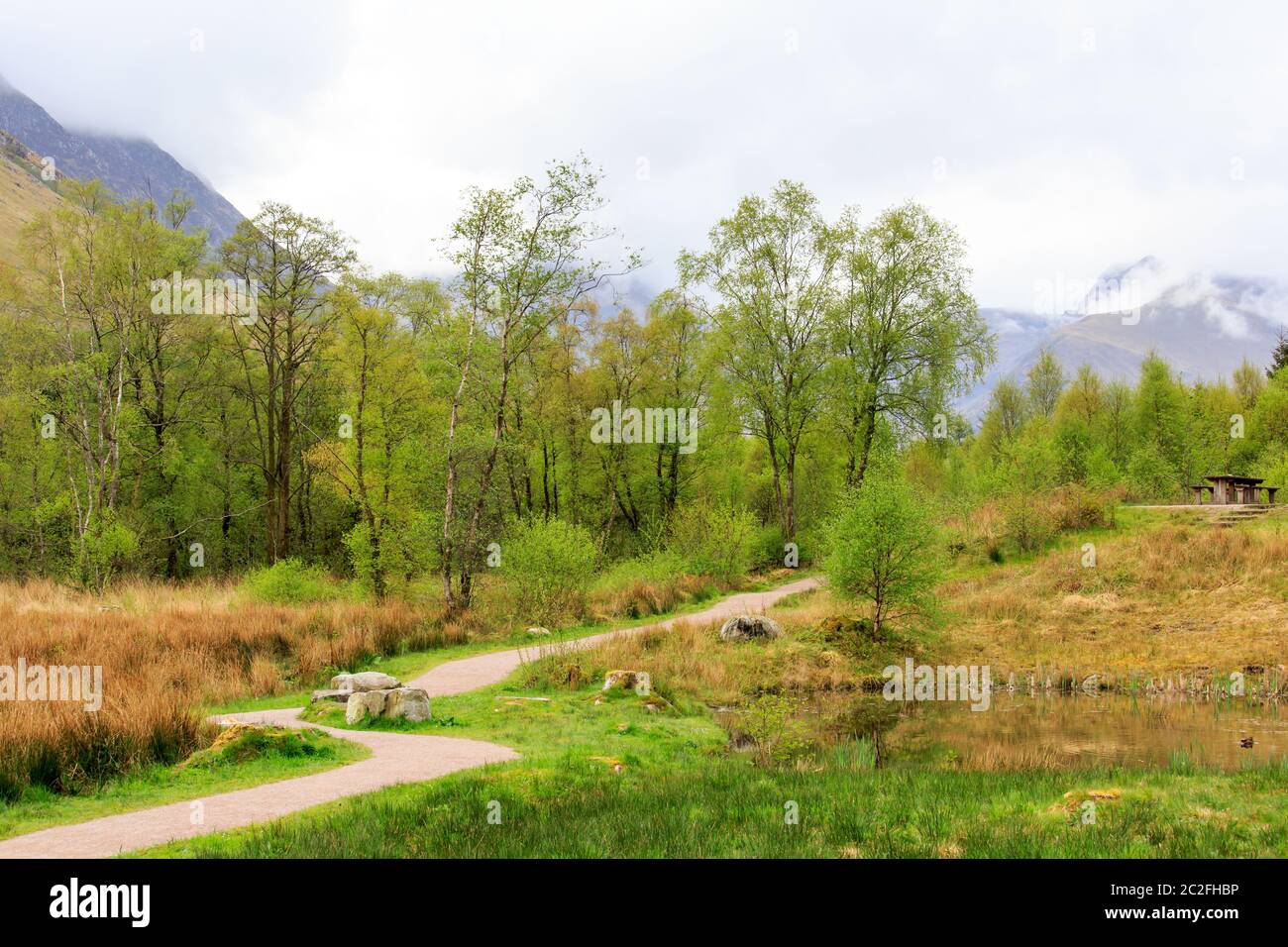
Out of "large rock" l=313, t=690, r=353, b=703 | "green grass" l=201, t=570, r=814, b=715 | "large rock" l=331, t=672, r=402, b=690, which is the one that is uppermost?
"large rock" l=331, t=672, r=402, b=690

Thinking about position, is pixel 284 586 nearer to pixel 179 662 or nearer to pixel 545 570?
pixel 545 570

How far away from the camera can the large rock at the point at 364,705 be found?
1398 centimetres

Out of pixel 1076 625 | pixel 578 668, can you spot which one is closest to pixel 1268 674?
pixel 1076 625

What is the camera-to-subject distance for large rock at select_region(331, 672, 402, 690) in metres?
→ 15.8

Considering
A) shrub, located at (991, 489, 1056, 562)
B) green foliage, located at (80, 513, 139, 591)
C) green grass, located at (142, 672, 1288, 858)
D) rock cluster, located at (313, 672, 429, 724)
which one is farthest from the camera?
shrub, located at (991, 489, 1056, 562)

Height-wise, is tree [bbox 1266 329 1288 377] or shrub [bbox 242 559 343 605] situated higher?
tree [bbox 1266 329 1288 377]

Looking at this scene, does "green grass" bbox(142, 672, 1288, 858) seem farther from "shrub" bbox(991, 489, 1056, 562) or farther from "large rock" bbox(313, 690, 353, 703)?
"shrub" bbox(991, 489, 1056, 562)

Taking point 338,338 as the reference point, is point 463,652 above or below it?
below

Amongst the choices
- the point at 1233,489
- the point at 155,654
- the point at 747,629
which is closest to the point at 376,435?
the point at 155,654

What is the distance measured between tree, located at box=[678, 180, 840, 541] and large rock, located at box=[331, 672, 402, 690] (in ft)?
98.3

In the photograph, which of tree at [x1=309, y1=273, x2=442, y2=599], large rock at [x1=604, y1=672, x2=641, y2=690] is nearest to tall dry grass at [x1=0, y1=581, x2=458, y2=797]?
tree at [x1=309, y1=273, x2=442, y2=599]
